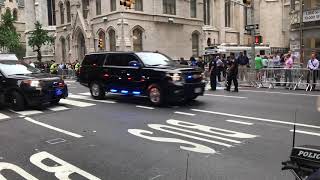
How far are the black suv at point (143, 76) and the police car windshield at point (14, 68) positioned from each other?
237cm

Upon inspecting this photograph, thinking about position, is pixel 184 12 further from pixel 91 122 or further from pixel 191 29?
pixel 91 122

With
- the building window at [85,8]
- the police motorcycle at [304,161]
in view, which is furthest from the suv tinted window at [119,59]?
the building window at [85,8]

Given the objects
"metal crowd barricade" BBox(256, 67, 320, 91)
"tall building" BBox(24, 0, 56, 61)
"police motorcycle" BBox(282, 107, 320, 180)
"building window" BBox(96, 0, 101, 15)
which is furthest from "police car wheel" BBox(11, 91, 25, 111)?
"tall building" BBox(24, 0, 56, 61)

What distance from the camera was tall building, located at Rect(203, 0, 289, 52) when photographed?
5708cm

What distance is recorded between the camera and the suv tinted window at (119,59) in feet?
49.7

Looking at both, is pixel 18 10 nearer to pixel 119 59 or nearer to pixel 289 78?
pixel 289 78

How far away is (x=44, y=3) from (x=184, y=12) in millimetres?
20577

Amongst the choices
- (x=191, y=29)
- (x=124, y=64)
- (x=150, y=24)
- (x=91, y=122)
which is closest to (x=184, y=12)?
(x=191, y=29)

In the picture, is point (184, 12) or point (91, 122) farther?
point (184, 12)

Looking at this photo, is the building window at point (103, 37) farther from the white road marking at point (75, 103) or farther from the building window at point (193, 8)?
the white road marking at point (75, 103)

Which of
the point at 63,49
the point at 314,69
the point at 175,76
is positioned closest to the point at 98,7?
the point at 63,49

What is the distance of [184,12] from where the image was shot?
155 ft

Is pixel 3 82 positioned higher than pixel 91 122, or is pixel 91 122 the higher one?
pixel 3 82

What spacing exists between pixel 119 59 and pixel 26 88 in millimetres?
3528
